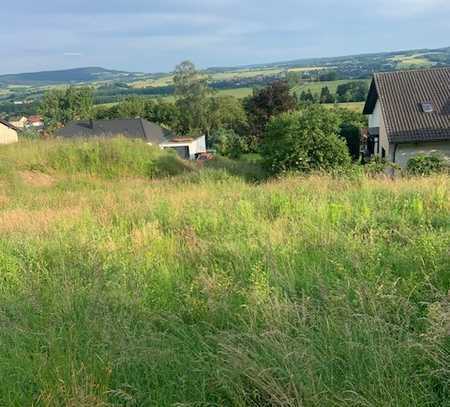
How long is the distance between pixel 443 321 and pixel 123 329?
6.34 feet

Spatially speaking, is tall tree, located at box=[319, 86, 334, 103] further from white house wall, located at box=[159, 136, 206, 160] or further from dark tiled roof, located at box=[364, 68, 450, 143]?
dark tiled roof, located at box=[364, 68, 450, 143]

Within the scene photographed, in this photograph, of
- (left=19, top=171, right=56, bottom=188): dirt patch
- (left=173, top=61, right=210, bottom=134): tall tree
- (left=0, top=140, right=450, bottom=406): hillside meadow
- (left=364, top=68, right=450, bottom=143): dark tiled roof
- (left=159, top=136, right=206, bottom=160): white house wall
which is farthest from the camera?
(left=173, top=61, right=210, bottom=134): tall tree

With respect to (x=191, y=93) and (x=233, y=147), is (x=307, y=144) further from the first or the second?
(x=191, y=93)

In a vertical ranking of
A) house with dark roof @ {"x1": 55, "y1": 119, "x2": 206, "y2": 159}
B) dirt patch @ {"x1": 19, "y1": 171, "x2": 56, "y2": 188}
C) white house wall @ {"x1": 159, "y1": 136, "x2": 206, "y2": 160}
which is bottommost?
white house wall @ {"x1": 159, "y1": 136, "x2": 206, "y2": 160}

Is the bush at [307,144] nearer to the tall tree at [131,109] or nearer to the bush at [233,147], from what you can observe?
the bush at [233,147]

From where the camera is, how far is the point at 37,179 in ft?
51.9

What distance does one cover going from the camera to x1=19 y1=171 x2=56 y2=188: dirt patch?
15.3m

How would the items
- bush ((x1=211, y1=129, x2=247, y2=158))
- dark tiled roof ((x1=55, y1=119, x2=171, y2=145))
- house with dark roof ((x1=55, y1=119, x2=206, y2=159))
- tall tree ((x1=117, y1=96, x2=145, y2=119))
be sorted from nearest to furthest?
bush ((x1=211, y1=129, x2=247, y2=158)), house with dark roof ((x1=55, y1=119, x2=206, y2=159)), dark tiled roof ((x1=55, y1=119, x2=171, y2=145)), tall tree ((x1=117, y1=96, x2=145, y2=119))

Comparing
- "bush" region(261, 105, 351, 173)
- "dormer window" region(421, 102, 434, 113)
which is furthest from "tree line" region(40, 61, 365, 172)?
"dormer window" region(421, 102, 434, 113)

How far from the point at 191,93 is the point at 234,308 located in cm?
7261

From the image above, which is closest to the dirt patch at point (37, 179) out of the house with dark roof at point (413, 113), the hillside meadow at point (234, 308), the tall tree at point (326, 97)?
the hillside meadow at point (234, 308)

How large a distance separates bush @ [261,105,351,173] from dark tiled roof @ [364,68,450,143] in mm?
7786

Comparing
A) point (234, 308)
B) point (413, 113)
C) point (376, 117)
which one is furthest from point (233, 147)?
point (234, 308)

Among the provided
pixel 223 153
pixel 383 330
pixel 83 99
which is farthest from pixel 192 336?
pixel 83 99
